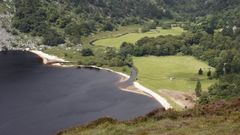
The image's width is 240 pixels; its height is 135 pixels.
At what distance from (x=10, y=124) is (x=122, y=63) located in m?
83.3

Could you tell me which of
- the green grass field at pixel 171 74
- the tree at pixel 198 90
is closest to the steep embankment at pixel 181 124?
the tree at pixel 198 90

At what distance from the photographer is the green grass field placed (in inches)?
6201

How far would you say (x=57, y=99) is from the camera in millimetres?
137375

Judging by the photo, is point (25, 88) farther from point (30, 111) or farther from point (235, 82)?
point (235, 82)

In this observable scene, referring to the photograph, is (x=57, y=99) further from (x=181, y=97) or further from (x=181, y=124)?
(x=181, y=124)

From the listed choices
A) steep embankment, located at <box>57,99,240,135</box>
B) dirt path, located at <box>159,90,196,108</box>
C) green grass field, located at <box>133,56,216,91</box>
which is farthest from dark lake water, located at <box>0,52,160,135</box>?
steep embankment, located at <box>57,99,240,135</box>

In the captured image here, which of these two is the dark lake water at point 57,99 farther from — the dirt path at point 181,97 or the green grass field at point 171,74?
the green grass field at point 171,74

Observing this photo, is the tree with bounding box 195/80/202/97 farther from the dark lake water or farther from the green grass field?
the dark lake water

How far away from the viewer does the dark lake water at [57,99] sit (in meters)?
116

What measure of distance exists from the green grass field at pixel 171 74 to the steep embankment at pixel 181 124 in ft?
330

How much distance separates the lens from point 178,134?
44.2 m

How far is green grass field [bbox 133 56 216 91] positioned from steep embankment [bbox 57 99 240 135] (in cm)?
Result: 10046

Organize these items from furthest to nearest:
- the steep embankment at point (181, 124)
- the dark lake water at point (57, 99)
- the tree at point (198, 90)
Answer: the tree at point (198, 90) < the dark lake water at point (57, 99) < the steep embankment at point (181, 124)

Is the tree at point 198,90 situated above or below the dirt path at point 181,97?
above
